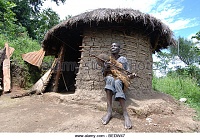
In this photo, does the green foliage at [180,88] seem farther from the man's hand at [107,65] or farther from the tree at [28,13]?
the tree at [28,13]

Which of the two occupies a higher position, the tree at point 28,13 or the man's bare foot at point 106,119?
the tree at point 28,13

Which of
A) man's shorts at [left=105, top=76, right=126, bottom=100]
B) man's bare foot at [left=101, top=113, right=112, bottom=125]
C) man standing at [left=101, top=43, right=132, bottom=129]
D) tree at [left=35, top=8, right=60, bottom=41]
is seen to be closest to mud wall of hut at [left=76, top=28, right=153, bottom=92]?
man standing at [left=101, top=43, right=132, bottom=129]

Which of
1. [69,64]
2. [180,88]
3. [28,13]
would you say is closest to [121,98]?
[69,64]

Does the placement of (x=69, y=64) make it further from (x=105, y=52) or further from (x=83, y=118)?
(x=83, y=118)

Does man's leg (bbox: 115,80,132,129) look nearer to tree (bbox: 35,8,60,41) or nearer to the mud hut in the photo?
the mud hut

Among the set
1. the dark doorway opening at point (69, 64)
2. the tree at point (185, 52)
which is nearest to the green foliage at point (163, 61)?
the tree at point (185, 52)

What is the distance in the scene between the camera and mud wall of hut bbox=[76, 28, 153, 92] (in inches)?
178

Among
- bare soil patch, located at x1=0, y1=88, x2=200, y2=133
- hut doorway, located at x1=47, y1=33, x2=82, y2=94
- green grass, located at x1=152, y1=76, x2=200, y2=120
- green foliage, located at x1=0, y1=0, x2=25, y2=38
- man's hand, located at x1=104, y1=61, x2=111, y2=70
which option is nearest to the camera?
bare soil patch, located at x1=0, y1=88, x2=200, y2=133

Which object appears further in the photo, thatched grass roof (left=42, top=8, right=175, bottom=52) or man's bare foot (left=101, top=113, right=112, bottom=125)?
thatched grass roof (left=42, top=8, right=175, bottom=52)

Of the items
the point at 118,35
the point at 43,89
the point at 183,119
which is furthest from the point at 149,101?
the point at 43,89

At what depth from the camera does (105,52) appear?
4.55 meters

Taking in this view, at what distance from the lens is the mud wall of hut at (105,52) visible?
14.8ft

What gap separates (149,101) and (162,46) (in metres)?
2.38

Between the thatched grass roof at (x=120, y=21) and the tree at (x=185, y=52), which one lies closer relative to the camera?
the thatched grass roof at (x=120, y=21)
